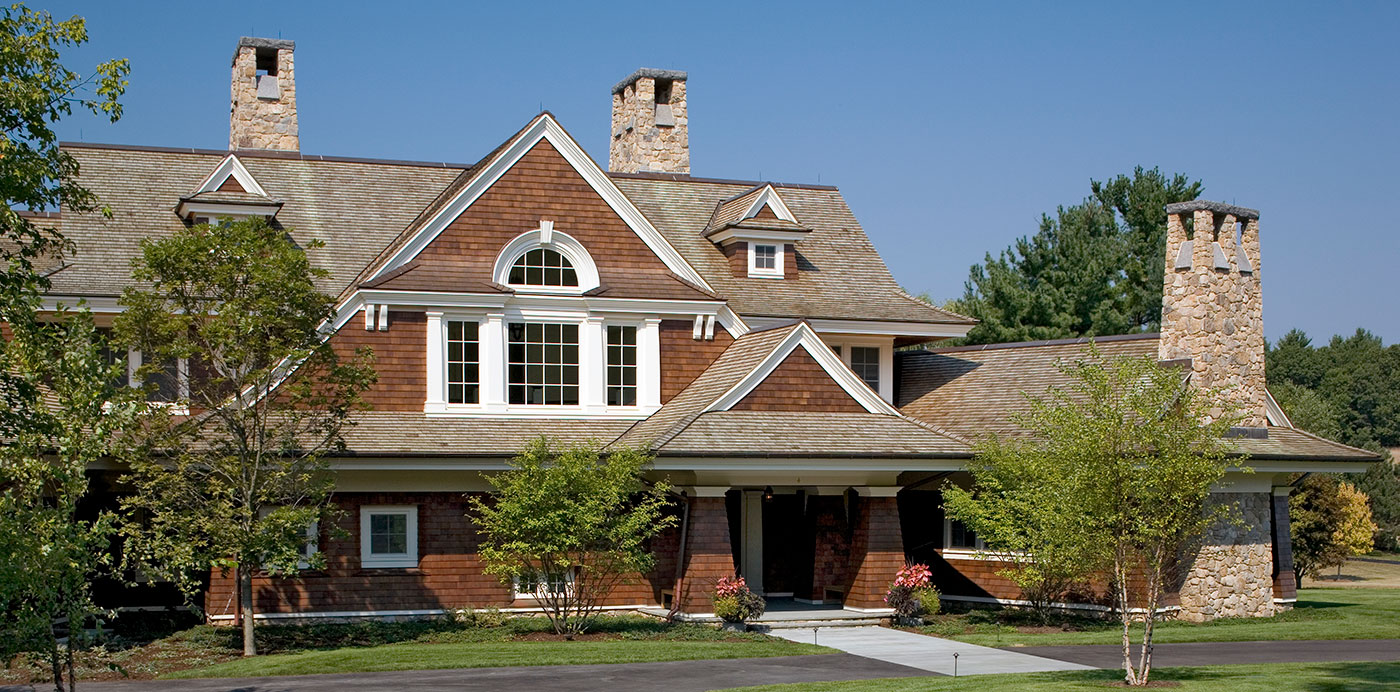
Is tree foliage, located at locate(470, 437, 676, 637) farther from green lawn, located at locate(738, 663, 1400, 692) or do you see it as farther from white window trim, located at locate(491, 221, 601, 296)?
green lawn, located at locate(738, 663, 1400, 692)

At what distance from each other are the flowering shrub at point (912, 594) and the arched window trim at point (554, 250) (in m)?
7.72

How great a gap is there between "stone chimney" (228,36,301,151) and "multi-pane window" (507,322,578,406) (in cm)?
899

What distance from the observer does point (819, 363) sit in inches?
998

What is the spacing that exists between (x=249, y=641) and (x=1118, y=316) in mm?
39276

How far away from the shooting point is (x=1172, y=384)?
1719 cm

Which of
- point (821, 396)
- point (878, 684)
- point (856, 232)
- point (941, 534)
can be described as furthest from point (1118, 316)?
point (878, 684)

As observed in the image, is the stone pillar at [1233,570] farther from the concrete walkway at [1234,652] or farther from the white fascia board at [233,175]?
the white fascia board at [233,175]

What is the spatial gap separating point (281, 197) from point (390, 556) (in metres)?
8.41

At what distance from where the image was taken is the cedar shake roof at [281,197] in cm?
2644

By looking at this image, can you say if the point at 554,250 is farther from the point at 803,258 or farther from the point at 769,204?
the point at 803,258

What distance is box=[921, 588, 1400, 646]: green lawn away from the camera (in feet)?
75.4

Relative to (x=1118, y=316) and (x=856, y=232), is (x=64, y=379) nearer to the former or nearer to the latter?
(x=856, y=232)

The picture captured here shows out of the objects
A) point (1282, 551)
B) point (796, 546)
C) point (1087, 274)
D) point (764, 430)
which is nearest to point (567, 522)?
point (764, 430)

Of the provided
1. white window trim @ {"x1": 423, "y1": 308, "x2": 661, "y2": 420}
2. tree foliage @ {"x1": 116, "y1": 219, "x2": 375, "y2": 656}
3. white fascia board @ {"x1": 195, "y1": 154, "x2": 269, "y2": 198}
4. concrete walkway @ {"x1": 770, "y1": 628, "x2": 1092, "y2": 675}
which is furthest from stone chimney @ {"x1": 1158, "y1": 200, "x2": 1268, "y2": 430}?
white fascia board @ {"x1": 195, "y1": 154, "x2": 269, "y2": 198}
